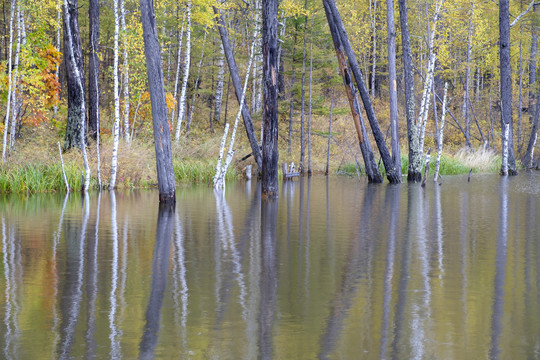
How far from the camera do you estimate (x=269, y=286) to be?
239 inches

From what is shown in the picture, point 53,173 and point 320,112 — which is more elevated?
point 320,112

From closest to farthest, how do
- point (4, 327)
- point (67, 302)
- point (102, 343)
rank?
1. point (102, 343)
2. point (4, 327)
3. point (67, 302)

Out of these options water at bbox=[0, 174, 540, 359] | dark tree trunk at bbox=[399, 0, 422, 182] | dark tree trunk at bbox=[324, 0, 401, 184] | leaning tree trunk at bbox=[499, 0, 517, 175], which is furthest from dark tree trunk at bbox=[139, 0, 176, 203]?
leaning tree trunk at bbox=[499, 0, 517, 175]

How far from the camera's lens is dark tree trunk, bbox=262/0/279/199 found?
51.4ft

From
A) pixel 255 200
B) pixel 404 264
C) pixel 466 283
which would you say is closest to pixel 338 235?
pixel 404 264

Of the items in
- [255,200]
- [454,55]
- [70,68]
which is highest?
[454,55]

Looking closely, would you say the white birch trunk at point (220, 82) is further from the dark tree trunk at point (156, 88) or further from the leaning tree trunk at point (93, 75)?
the dark tree trunk at point (156, 88)

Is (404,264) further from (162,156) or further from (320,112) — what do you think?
(320,112)

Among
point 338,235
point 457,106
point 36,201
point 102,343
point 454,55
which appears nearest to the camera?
point 102,343

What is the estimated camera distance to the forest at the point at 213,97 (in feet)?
62.5

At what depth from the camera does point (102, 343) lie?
14.1ft

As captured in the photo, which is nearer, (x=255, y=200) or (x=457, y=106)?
(x=255, y=200)

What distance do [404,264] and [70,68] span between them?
56.0 feet

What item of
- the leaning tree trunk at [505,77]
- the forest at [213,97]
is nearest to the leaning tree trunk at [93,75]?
the forest at [213,97]
